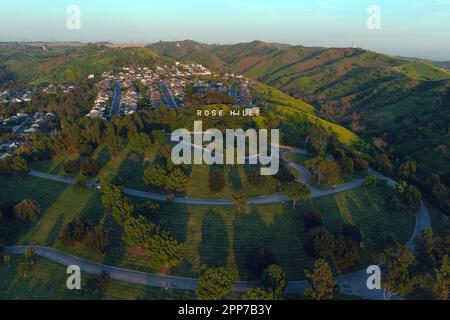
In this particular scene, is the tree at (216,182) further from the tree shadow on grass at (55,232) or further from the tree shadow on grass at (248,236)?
the tree shadow on grass at (55,232)

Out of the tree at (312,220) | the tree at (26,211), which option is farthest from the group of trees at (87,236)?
the tree at (312,220)

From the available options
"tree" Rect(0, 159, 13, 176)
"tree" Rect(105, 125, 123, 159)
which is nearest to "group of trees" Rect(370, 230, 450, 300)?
"tree" Rect(105, 125, 123, 159)

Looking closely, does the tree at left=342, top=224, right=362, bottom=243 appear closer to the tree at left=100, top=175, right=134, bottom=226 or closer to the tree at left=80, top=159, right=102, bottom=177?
the tree at left=100, top=175, right=134, bottom=226

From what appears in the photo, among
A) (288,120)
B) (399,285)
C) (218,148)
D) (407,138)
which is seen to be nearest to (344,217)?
(399,285)

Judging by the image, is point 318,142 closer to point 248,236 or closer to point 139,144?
point 248,236

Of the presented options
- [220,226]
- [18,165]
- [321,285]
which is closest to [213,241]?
[220,226]

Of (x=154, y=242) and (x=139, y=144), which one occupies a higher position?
(x=139, y=144)

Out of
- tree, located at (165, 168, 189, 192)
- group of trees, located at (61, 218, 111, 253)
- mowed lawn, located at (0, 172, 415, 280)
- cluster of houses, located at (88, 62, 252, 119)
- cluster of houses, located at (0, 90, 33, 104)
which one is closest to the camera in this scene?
group of trees, located at (61, 218, 111, 253)
